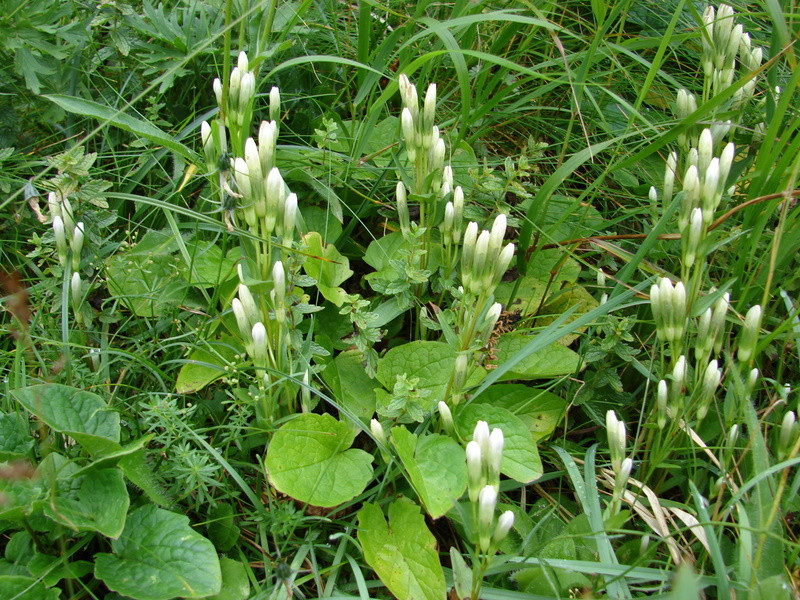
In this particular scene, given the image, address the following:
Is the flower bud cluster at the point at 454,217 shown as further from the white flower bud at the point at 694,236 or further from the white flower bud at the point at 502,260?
the white flower bud at the point at 694,236

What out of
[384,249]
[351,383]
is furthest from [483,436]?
[384,249]

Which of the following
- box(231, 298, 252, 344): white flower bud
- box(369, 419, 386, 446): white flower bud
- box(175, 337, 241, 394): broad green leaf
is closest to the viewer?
box(231, 298, 252, 344): white flower bud

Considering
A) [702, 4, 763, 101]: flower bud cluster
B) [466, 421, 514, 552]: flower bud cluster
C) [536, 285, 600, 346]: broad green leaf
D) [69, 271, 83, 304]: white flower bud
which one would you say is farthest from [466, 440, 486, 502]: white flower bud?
[702, 4, 763, 101]: flower bud cluster

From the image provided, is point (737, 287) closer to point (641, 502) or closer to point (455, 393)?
point (641, 502)

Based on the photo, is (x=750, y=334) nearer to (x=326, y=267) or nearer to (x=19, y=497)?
(x=326, y=267)

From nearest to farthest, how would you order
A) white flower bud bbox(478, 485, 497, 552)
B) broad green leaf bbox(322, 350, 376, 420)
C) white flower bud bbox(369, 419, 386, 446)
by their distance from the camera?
white flower bud bbox(478, 485, 497, 552), white flower bud bbox(369, 419, 386, 446), broad green leaf bbox(322, 350, 376, 420)

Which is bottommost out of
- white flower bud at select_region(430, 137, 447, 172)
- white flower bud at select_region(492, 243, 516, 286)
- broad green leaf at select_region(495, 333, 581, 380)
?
broad green leaf at select_region(495, 333, 581, 380)

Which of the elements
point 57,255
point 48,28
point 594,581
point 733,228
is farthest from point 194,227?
point 733,228

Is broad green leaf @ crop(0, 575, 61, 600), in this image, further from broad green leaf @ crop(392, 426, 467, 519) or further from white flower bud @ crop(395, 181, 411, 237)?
white flower bud @ crop(395, 181, 411, 237)
